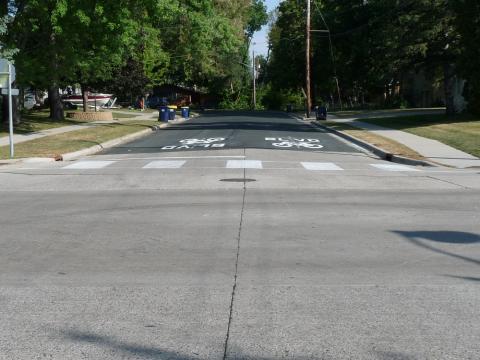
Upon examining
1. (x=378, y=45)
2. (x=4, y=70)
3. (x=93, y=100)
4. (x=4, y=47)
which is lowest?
(x=93, y=100)

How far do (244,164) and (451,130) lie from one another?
588 inches

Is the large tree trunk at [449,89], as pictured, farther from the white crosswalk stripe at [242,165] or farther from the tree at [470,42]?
the white crosswalk stripe at [242,165]

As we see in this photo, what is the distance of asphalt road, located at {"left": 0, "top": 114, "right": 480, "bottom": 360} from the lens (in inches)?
219

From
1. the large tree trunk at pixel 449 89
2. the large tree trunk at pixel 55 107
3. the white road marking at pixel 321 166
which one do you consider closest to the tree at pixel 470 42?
the large tree trunk at pixel 449 89

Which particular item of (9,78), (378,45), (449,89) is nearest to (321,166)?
(9,78)

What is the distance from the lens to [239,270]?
308 inches

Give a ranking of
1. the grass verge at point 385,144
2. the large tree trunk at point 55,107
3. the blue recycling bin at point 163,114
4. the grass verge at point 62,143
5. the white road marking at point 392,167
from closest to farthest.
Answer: the white road marking at point 392,167, the grass verge at point 385,144, the grass verge at point 62,143, the large tree trunk at point 55,107, the blue recycling bin at point 163,114

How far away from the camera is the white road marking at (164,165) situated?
62.5 ft

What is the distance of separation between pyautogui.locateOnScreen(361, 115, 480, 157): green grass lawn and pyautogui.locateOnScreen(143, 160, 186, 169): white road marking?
29.2ft

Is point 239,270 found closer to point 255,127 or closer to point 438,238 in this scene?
point 438,238

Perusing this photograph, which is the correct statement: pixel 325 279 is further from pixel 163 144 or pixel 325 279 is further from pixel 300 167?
pixel 163 144

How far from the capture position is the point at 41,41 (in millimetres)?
33969

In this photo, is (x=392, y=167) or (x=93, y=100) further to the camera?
(x=93, y=100)

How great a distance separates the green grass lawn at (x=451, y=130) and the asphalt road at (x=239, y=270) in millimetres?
10057
